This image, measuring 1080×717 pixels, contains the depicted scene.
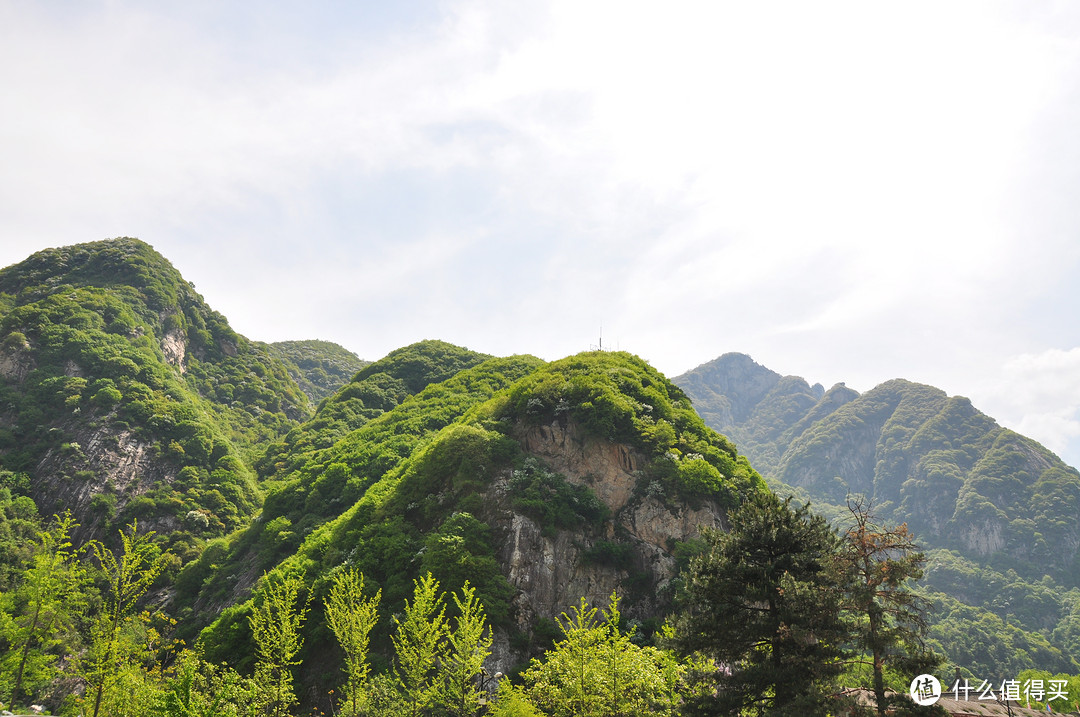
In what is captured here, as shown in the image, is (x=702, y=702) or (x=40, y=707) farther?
(x=40, y=707)

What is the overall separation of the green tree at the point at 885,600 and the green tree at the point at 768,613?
2.70ft

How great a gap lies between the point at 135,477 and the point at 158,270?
62659mm

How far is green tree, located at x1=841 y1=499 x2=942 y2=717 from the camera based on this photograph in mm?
16484

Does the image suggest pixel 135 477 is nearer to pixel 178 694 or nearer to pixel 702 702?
pixel 178 694

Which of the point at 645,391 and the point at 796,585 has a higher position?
the point at 645,391

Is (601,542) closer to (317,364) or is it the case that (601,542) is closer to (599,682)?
(599,682)

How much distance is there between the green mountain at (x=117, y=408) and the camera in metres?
65.0

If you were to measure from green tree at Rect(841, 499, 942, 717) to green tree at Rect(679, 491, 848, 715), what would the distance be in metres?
0.82

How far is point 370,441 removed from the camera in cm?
6762

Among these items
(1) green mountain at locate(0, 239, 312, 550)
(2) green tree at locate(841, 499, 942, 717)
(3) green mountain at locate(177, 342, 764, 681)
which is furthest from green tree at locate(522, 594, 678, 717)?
(1) green mountain at locate(0, 239, 312, 550)

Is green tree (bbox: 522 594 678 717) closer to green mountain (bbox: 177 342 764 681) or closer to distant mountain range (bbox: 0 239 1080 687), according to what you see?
distant mountain range (bbox: 0 239 1080 687)

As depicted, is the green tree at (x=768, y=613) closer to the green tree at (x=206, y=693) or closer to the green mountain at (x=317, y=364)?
the green tree at (x=206, y=693)

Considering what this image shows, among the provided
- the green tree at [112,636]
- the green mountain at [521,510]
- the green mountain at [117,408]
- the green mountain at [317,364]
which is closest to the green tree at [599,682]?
the green mountain at [521,510]

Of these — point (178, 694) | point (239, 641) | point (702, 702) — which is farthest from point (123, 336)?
point (702, 702)
